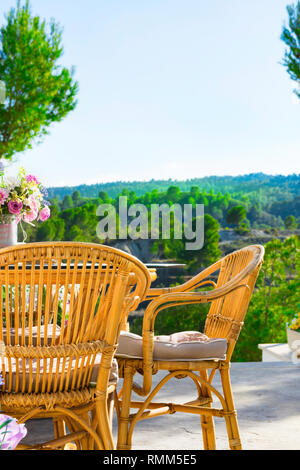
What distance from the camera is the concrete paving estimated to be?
6.94 ft

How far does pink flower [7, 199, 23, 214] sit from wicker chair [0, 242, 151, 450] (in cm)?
92

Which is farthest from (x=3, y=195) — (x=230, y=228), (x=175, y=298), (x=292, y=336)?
(x=230, y=228)

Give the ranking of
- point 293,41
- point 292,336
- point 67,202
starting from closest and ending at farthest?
point 292,336 < point 293,41 < point 67,202

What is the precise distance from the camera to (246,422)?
2.40 meters

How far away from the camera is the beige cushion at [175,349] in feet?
4.85

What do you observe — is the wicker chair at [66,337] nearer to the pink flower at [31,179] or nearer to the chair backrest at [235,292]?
the chair backrest at [235,292]

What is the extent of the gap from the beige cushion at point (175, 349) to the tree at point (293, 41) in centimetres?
469

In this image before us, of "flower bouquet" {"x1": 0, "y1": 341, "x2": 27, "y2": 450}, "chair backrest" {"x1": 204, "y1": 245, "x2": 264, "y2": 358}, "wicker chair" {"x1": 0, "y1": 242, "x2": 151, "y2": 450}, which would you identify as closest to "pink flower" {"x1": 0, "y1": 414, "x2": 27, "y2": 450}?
"flower bouquet" {"x1": 0, "y1": 341, "x2": 27, "y2": 450}

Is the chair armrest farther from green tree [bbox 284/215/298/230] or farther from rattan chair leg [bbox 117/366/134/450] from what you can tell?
green tree [bbox 284/215/298/230]

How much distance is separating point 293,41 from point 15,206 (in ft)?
14.5

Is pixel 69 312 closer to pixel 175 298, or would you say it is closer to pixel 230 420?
pixel 175 298

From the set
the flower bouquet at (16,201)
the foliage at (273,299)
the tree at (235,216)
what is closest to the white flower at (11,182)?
the flower bouquet at (16,201)

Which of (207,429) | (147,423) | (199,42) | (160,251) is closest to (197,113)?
(199,42)

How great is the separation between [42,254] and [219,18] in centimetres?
639
